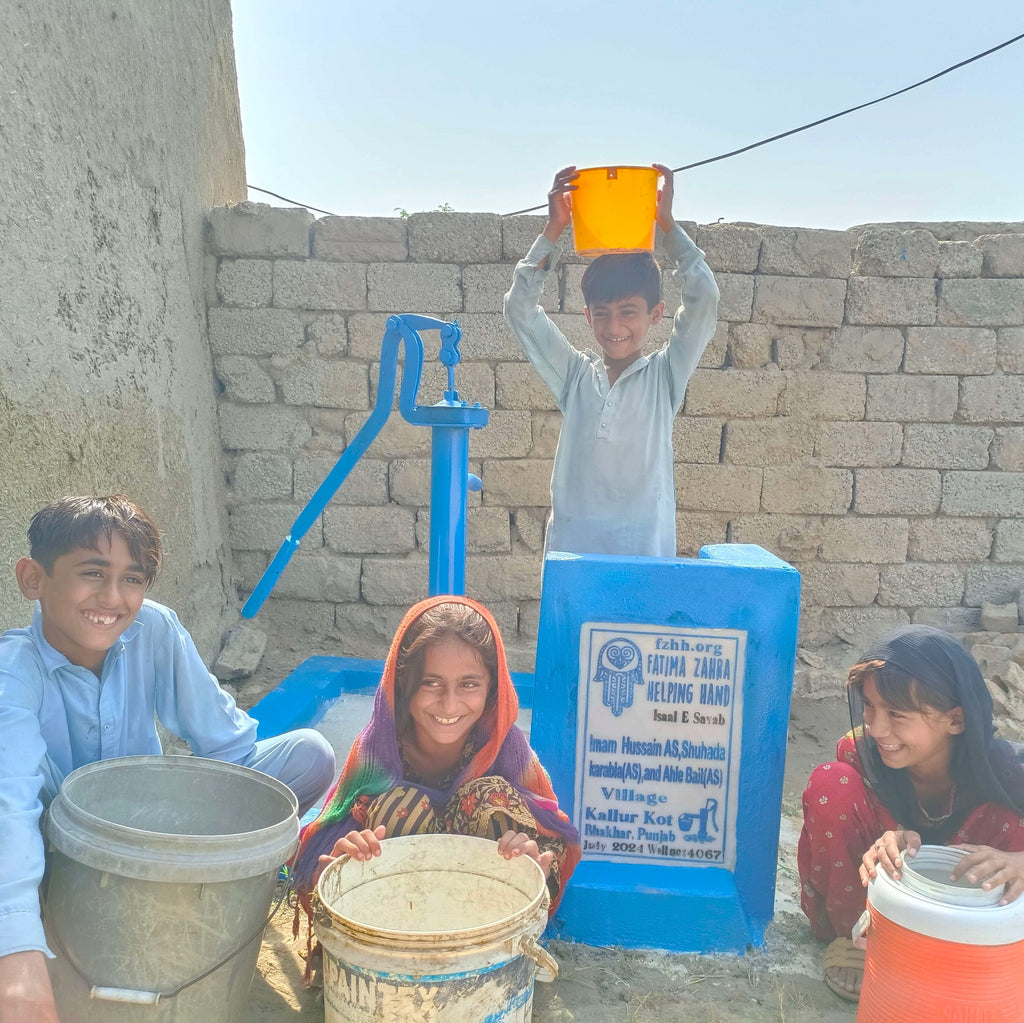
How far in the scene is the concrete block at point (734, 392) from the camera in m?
4.38

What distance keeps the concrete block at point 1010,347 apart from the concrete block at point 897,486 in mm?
635

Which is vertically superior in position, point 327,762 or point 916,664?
point 916,664

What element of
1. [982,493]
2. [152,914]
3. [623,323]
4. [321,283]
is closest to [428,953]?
[152,914]

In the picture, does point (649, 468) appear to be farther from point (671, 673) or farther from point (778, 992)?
point (778, 992)

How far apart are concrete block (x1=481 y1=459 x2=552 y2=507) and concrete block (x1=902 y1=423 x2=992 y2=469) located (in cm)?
182

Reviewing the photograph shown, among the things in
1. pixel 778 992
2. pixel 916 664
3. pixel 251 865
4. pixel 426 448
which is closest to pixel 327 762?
pixel 251 865

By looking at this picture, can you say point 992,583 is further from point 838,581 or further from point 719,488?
point 719,488

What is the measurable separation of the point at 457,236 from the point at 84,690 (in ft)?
9.98

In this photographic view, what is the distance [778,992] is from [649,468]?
4.64 feet

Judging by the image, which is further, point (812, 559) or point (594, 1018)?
point (812, 559)

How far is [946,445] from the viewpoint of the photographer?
174 inches

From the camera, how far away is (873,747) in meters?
1.99

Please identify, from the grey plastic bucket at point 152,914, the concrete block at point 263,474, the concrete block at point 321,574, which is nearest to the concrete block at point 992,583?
the concrete block at point 321,574

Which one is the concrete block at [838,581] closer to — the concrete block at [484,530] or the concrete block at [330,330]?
the concrete block at [484,530]
